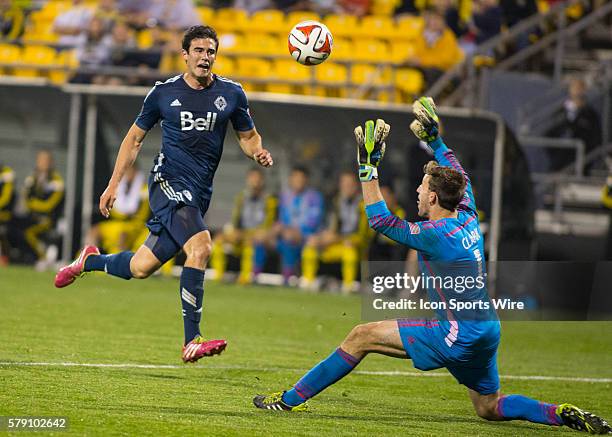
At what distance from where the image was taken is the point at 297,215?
704 inches

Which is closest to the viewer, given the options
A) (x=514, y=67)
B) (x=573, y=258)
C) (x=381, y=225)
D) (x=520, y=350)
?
(x=381, y=225)

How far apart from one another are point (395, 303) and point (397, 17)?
12.3m

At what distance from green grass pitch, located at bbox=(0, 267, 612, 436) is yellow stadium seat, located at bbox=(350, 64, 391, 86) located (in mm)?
3451

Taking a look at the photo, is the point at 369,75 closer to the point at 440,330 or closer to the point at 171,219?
the point at 171,219

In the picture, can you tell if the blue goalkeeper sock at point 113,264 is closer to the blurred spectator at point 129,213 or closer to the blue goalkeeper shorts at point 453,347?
the blue goalkeeper shorts at point 453,347

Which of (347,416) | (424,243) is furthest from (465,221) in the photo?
(347,416)

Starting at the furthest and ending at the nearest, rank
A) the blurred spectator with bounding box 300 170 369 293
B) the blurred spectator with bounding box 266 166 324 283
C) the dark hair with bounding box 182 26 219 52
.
→ the blurred spectator with bounding box 266 166 324 283 < the blurred spectator with bounding box 300 170 369 293 < the dark hair with bounding box 182 26 219 52

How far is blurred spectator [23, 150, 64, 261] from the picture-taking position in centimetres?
1811

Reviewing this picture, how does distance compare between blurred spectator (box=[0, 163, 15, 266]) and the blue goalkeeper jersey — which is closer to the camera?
the blue goalkeeper jersey

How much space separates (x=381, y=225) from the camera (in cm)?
723

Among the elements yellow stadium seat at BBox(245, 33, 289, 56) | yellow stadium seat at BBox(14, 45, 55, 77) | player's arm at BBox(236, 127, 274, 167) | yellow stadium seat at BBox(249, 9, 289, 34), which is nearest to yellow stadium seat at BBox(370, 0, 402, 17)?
yellow stadium seat at BBox(249, 9, 289, 34)

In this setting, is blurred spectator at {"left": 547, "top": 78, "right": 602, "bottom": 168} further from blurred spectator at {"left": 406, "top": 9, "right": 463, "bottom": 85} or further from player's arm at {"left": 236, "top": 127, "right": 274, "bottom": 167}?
player's arm at {"left": 236, "top": 127, "right": 274, "bottom": 167}

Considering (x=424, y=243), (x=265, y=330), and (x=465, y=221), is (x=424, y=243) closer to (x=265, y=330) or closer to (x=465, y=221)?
(x=465, y=221)

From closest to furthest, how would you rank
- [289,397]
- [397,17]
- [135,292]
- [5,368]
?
[289,397] < [5,368] < [135,292] < [397,17]
